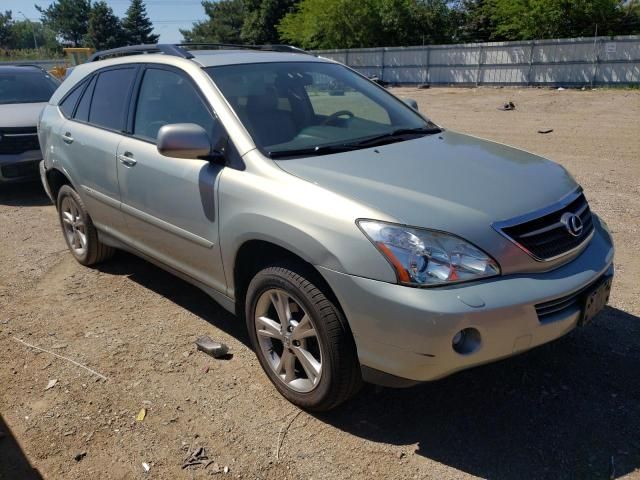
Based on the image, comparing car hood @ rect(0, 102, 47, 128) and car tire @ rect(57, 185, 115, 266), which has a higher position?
car hood @ rect(0, 102, 47, 128)

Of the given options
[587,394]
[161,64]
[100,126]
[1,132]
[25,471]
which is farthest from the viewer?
[1,132]

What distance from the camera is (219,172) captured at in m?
3.22

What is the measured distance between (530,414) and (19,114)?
7663 millimetres

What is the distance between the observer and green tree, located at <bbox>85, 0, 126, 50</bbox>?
230 feet

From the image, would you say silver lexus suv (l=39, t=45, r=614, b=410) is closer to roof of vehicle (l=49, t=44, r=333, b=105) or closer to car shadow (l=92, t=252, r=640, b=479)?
roof of vehicle (l=49, t=44, r=333, b=105)

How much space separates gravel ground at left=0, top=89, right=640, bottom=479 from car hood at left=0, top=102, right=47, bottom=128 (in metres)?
3.79

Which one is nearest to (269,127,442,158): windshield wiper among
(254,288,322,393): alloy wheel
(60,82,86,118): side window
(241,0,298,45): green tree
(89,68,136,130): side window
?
(254,288,322,393): alloy wheel

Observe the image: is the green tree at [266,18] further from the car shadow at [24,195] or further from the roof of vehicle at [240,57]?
the roof of vehicle at [240,57]

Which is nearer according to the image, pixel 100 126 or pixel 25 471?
pixel 25 471

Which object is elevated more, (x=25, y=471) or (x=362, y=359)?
(x=362, y=359)

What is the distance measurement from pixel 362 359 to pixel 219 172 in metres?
1.32

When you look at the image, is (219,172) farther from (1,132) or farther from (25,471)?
(1,132)

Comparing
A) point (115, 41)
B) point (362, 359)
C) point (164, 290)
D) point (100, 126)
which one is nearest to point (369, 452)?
point (362, 359)

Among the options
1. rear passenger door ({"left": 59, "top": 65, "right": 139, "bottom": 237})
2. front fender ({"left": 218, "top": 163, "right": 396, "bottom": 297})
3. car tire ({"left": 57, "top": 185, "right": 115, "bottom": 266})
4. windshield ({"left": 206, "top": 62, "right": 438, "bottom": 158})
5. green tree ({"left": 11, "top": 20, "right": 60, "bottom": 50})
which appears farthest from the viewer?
green tree ({"left": 11, "top": 20, "right": 60, "bottom": 50})
